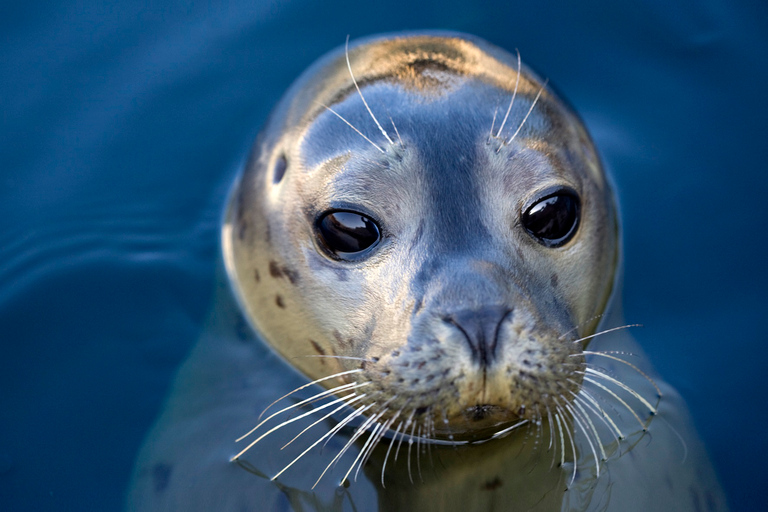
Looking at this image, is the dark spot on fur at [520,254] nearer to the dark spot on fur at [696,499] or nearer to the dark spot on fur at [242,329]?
the dark spot on fur at [696,499]

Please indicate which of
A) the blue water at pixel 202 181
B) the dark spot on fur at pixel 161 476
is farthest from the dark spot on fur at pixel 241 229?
the dark spot on fur at pixel 161 476

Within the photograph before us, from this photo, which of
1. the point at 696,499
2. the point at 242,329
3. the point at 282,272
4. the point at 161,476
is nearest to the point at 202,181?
the point at 242,329

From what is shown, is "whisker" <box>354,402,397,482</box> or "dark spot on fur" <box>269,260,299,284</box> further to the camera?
"dark spot on fur" <box>269,260,299,284</box>

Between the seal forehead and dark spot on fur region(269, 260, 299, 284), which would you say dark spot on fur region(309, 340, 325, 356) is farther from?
the seal forehead

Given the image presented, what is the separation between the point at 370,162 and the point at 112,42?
2365mm

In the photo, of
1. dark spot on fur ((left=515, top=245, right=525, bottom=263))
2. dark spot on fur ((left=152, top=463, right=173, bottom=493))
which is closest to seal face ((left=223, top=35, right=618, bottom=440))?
dark spot on fur ((left=515, top=245, right=525, bottom=263))

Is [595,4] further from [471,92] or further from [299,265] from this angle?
[299,265]

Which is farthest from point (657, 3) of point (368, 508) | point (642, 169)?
point (368, 508)

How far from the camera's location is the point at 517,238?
2348mm

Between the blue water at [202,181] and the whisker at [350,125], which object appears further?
the blue water at [202,181]

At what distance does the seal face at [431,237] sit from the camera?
6.82ft

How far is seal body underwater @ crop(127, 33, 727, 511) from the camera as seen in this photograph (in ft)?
6.98

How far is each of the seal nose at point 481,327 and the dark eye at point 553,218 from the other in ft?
1.44

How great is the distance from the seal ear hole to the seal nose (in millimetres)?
1014
